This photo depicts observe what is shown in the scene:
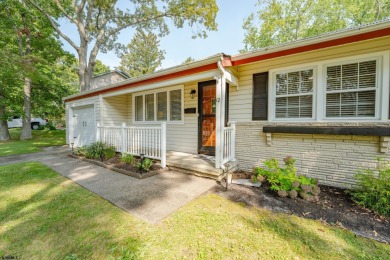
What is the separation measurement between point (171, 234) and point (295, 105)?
3.76 meters

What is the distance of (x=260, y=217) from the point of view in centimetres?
254

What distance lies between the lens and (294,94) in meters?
3.96

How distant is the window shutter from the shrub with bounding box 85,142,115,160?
474cm

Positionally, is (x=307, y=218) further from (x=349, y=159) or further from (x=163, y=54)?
(x=163, y=54)

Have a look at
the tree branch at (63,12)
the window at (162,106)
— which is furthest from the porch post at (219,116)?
the tree branch at (63,12)

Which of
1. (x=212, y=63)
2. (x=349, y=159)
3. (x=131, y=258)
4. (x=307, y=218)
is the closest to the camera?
(x=131, y=258)

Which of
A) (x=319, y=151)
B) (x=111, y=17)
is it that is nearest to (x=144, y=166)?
(x=319, y=151)

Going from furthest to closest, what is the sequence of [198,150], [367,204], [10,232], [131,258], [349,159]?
[198,150]
[349,159]
[367,204]
[10,232]
[131,258]

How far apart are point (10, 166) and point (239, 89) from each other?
7.13m

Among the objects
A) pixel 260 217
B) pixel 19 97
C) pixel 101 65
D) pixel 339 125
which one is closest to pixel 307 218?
pixel 260 217

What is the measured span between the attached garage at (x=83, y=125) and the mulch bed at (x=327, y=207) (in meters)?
6.58

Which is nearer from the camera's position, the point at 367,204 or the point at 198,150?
the point at 367,204

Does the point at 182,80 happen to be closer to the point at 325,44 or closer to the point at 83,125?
the point at 325,44

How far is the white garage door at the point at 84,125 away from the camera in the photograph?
7.54m
